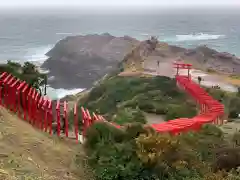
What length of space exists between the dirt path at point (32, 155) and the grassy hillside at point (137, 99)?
7.29m

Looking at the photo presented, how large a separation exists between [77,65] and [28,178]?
69.8m

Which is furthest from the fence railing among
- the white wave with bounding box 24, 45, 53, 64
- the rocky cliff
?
the white wave with bounding box 24, 45, 53, 64

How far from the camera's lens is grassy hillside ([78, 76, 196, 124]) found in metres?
23.8

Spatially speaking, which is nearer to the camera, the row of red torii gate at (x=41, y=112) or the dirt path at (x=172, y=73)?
the row of red torii gate at (x=41, y=112)

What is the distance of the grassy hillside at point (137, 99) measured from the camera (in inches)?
936

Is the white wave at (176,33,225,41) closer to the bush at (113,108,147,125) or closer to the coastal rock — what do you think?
the coastal rock

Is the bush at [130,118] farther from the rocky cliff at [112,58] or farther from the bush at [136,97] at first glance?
the rocky cliff at [112,58]

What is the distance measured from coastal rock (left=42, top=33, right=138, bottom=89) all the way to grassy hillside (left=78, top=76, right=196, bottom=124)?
33891mm

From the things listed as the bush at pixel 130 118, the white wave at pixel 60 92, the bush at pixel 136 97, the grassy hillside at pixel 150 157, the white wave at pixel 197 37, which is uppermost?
the grassy hillside at pixel 150 157

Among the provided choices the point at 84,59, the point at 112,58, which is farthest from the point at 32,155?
the point at 84,59

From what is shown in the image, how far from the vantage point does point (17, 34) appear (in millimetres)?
141000

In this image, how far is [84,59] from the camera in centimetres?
8156

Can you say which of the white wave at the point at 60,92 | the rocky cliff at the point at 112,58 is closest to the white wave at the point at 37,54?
the rocky cliff at the point at 112,58

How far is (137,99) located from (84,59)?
5473 cm
